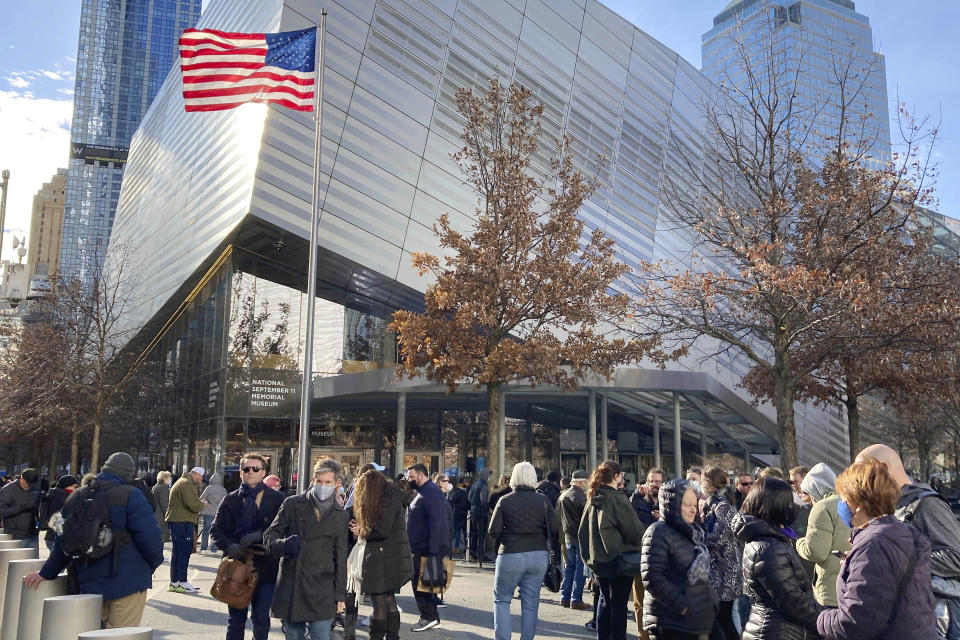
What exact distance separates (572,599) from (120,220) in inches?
1689

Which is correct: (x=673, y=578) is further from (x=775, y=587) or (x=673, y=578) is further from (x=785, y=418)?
(x=785, y=418)

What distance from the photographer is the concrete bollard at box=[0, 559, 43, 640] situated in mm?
6660

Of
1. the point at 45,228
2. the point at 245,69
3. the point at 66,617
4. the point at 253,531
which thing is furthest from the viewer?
the point at 45,228

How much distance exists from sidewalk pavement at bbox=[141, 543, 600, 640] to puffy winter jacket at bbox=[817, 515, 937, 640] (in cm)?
543

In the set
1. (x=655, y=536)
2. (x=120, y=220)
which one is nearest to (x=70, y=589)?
(x=655, y=536)

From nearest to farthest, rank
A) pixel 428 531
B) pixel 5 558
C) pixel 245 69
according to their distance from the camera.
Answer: pixel 5 558 → pixel 428 531 → pixel 245 69

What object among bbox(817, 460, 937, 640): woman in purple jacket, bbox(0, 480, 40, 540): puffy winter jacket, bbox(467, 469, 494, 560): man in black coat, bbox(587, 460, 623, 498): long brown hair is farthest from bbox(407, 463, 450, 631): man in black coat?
bbox(0, 480, 40, 540): puffy winter jacket

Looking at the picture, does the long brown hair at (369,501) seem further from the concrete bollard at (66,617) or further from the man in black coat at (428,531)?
the concrete bollard at (66,617)

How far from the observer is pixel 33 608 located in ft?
20.0

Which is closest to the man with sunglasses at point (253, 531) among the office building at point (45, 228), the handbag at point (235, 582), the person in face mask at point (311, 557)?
the handbag at point (235, 582)

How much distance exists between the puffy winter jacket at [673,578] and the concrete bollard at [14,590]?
5147mm

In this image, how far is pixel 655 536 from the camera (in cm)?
514

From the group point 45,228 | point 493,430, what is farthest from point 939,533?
point 45,228

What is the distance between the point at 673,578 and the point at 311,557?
2687mm
